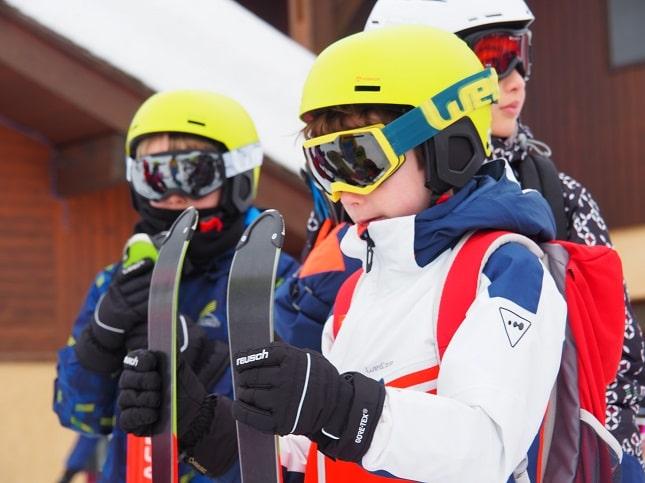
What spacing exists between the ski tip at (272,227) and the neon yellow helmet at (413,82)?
25cm

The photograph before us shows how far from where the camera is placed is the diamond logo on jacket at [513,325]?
88.3 inches

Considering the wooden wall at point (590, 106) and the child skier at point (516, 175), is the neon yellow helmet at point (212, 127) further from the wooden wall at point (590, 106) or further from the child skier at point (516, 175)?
the wooden wall at point (590, 106)

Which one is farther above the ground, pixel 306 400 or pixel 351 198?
pixel 351 198

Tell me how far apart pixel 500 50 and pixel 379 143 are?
1.07 meters

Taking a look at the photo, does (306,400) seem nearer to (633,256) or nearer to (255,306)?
(255,306)

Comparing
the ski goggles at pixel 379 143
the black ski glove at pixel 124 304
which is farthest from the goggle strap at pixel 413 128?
the black ski glove at pixel 124 304

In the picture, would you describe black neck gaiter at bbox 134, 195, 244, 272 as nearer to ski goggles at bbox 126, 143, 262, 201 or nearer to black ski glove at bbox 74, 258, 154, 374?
ski goggles at bbox 126, 143, 262, 201

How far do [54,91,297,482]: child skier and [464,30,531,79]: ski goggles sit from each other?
3.42 ft

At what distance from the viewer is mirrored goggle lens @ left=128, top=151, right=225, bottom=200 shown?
3955 mm

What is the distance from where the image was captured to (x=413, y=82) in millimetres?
2533

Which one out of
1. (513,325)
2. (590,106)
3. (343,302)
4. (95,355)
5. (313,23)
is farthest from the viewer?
(590,106)

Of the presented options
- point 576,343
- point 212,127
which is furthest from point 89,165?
point 576,343

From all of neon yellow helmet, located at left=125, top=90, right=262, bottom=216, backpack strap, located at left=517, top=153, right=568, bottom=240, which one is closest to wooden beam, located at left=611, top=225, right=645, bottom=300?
neon yellow helmet, located at left=125, top=90, right=262, bottom=216

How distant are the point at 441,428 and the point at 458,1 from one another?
1.65 m
